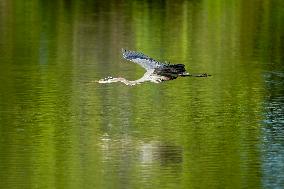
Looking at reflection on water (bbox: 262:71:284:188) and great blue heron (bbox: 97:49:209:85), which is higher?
great blue heron (bbox: 97:49:209:85)

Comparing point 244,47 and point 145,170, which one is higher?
point 244,47

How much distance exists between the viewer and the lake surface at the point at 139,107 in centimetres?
2634

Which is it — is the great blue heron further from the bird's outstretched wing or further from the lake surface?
the lake surface

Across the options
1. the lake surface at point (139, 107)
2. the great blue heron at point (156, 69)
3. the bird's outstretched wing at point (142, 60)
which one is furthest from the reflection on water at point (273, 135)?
the bird's outstretched wing at point (142, 60)

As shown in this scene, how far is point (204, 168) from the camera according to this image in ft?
87.8

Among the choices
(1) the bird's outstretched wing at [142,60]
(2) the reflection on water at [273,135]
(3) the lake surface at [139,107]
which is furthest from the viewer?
(1) the bird's outstretched wing at [142,60]

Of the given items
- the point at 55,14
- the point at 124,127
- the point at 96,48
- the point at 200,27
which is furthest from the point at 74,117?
the point at 55,14

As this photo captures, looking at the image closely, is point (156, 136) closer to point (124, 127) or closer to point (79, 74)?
point (124, 127)

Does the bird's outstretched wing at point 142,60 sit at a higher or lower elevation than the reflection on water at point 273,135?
higher

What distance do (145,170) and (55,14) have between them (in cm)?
3299

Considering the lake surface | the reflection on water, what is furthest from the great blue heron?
the reflection on water

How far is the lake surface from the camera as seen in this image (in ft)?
86.4

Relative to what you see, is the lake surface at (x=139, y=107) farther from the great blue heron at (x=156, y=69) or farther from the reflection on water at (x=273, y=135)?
the great blue heron at (x=156, y=69)

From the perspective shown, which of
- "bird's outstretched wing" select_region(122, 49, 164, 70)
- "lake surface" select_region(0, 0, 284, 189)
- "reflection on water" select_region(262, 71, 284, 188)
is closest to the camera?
"reflection on water" select_region(262, 71, 284, 188)
